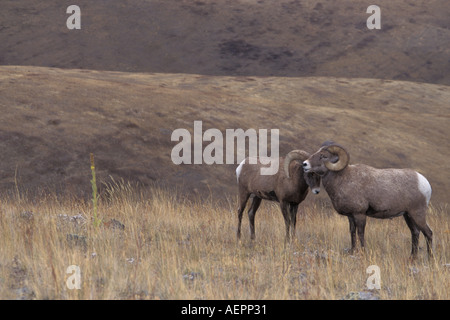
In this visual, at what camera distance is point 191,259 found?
761cm

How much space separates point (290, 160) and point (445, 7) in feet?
102

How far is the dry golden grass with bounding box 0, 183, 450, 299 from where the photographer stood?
6047mm

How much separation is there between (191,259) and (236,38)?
28.0m

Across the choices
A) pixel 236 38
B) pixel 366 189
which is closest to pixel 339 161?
pixel 366 189

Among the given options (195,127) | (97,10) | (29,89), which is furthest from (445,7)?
(29,89)

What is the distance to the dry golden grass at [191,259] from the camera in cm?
605

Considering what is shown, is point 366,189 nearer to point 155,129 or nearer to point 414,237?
point 414,237

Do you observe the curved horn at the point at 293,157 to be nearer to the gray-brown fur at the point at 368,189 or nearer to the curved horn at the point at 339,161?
the gray-brown fur at the point at 368,189

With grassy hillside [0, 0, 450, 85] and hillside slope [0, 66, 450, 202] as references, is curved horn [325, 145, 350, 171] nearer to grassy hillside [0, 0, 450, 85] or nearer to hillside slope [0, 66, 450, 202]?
hillside slope [0, 66, 450, 202]

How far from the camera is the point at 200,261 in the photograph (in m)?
7.38

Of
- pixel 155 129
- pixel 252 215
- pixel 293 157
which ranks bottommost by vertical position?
pixel 252 215

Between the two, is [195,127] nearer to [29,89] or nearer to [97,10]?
[29,89]

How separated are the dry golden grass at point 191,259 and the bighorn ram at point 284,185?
52 centimetres

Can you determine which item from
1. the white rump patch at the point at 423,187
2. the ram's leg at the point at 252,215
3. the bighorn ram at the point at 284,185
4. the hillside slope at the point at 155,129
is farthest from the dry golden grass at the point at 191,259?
the hillside slope at the point at 155,129
